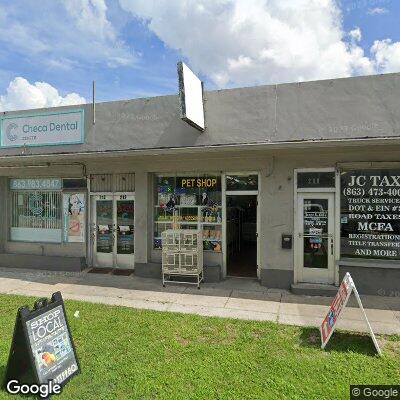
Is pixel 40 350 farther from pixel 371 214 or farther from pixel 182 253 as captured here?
pixel 371 214

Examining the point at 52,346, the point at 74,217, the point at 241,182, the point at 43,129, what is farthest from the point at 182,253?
the point at 43,129

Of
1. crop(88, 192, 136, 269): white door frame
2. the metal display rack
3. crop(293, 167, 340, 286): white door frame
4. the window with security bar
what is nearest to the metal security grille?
the window with security bar

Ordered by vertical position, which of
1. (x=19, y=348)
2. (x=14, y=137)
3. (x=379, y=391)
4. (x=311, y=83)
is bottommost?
(x=379, y=391)

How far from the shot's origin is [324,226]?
7.41 m

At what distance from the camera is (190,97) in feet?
23.3

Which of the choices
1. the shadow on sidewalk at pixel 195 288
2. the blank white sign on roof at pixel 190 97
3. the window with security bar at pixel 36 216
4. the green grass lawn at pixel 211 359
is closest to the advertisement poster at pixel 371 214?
the shadow on sidewalk at pixel 195 288

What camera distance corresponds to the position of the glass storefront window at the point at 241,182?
8.06 meters

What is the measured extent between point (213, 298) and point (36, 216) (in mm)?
6282

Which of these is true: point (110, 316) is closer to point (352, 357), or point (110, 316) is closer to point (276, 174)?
point (352, 357)

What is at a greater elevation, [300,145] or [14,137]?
[14,137]

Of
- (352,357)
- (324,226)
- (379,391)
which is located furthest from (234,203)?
(379,391)

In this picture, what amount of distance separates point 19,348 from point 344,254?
6.31m

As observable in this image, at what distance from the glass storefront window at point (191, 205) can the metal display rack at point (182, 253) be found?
0.56 m

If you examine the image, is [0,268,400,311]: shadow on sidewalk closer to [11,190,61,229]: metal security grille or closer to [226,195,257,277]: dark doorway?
[226,195,257,277]: dark doorway
